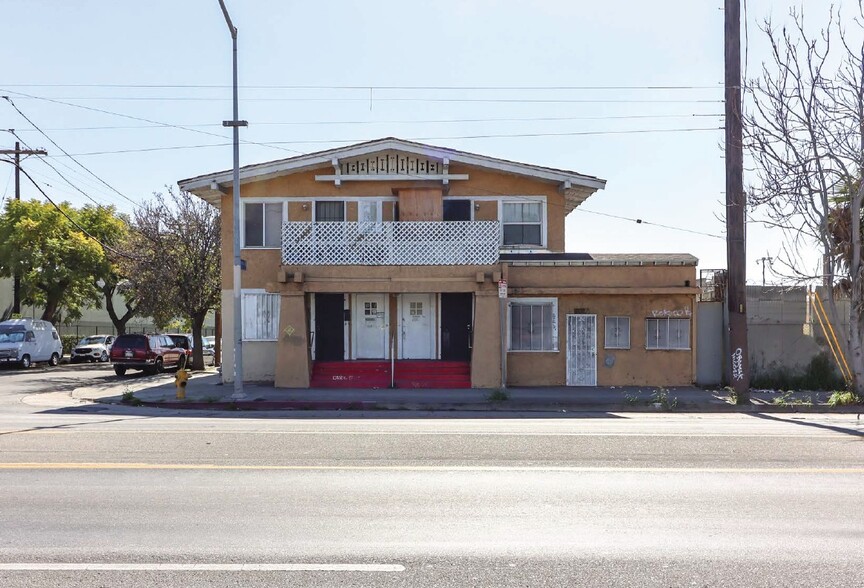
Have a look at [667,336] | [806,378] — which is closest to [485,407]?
[667,336]

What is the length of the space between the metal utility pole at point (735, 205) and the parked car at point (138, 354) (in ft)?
69.5

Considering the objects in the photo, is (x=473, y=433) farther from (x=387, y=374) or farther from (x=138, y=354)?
(x=138, y=354)

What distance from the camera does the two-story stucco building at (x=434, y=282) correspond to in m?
21.8

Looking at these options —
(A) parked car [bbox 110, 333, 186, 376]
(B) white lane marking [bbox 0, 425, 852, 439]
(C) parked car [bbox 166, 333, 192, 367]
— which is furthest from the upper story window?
(C) parked car [bbox 166, 333, 192, 367]

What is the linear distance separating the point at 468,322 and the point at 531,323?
192 centimetres

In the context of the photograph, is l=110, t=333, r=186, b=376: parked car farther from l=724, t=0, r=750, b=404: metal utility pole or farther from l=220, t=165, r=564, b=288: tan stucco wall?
l=724, t=0, r=750, b=404: metal utility pole

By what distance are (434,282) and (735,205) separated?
799 centimetres

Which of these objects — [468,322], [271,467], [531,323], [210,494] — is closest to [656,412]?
[531,323]

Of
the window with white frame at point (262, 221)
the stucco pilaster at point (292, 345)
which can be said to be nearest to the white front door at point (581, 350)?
the stucco pilaster at point (292, 345)

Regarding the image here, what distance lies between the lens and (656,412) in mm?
17641

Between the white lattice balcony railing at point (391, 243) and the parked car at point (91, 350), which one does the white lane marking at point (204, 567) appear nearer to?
the white lattice balcony railing at point (391, 243)

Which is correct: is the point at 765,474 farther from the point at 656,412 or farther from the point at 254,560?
the point at 656,412

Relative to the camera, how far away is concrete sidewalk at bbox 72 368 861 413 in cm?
1806

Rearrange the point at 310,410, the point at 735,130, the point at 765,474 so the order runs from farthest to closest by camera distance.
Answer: the point at 735,130, the point at 310,410, the point at 765,474
